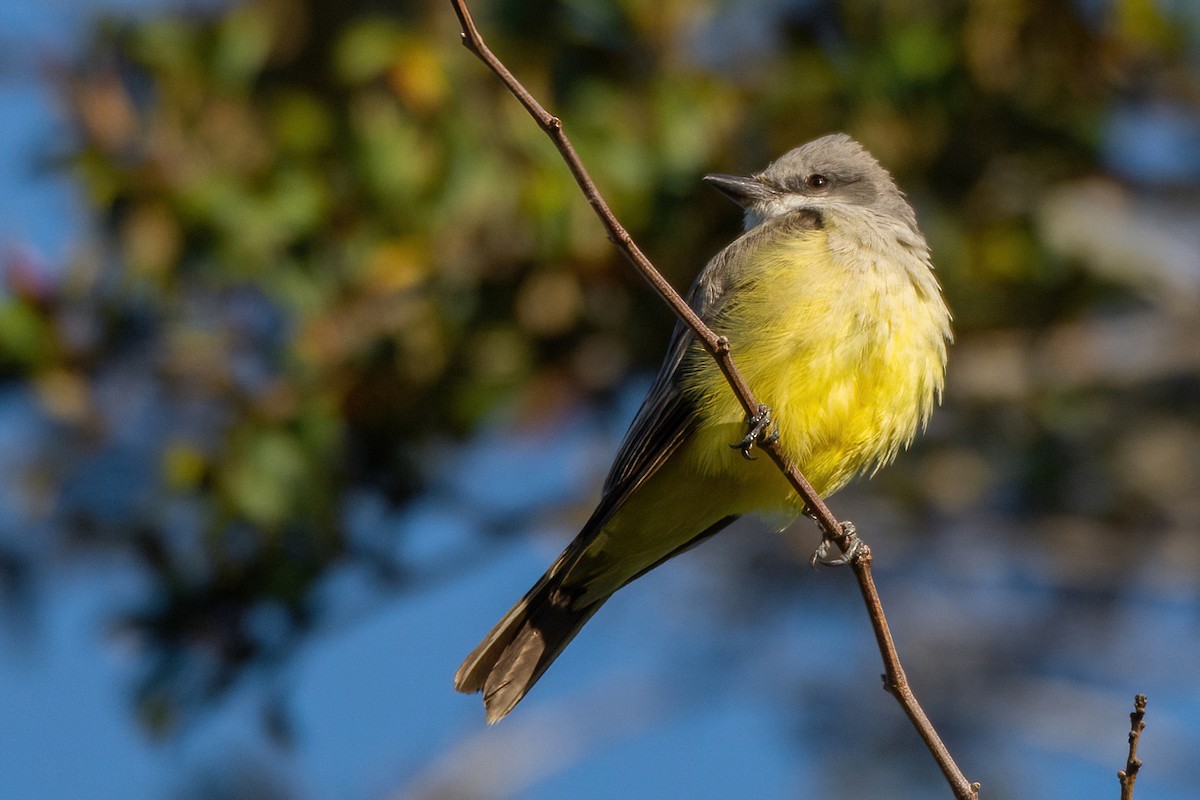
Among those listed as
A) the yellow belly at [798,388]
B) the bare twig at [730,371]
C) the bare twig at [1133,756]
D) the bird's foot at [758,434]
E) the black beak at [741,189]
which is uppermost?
the black beak at [741,189]

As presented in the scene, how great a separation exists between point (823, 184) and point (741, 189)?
0.43m

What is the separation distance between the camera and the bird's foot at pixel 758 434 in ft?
12.7

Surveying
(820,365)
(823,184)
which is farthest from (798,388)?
(823,184)

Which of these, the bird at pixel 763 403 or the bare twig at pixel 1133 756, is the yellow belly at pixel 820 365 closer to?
the bird at pixel 763 403

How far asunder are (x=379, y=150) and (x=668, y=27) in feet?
3.93

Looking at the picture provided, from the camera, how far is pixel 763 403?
4.17 meters

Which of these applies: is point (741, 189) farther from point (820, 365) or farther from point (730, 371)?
point (730, 371)

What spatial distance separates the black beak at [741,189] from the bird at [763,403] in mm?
255

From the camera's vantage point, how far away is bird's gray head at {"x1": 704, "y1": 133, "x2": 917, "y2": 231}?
5051mm

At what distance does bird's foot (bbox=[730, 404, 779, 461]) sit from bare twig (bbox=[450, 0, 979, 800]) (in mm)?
45

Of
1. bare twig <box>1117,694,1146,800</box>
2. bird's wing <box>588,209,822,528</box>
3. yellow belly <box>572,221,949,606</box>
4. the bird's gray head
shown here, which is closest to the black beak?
the bird's gray head

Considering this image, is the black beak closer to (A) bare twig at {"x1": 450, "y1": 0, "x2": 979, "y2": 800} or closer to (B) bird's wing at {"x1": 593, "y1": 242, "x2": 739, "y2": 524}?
(B) bird's wing at {"x1": 593, "y1": 242, "x2": 739, "y2": 524}

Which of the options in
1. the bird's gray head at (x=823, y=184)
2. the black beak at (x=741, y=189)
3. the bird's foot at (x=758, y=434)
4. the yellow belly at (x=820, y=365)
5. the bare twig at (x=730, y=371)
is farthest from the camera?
the bird's gray head at (x=823, y=184)

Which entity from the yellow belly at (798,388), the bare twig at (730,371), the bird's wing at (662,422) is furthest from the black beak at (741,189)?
the bare twig at (730,371)
